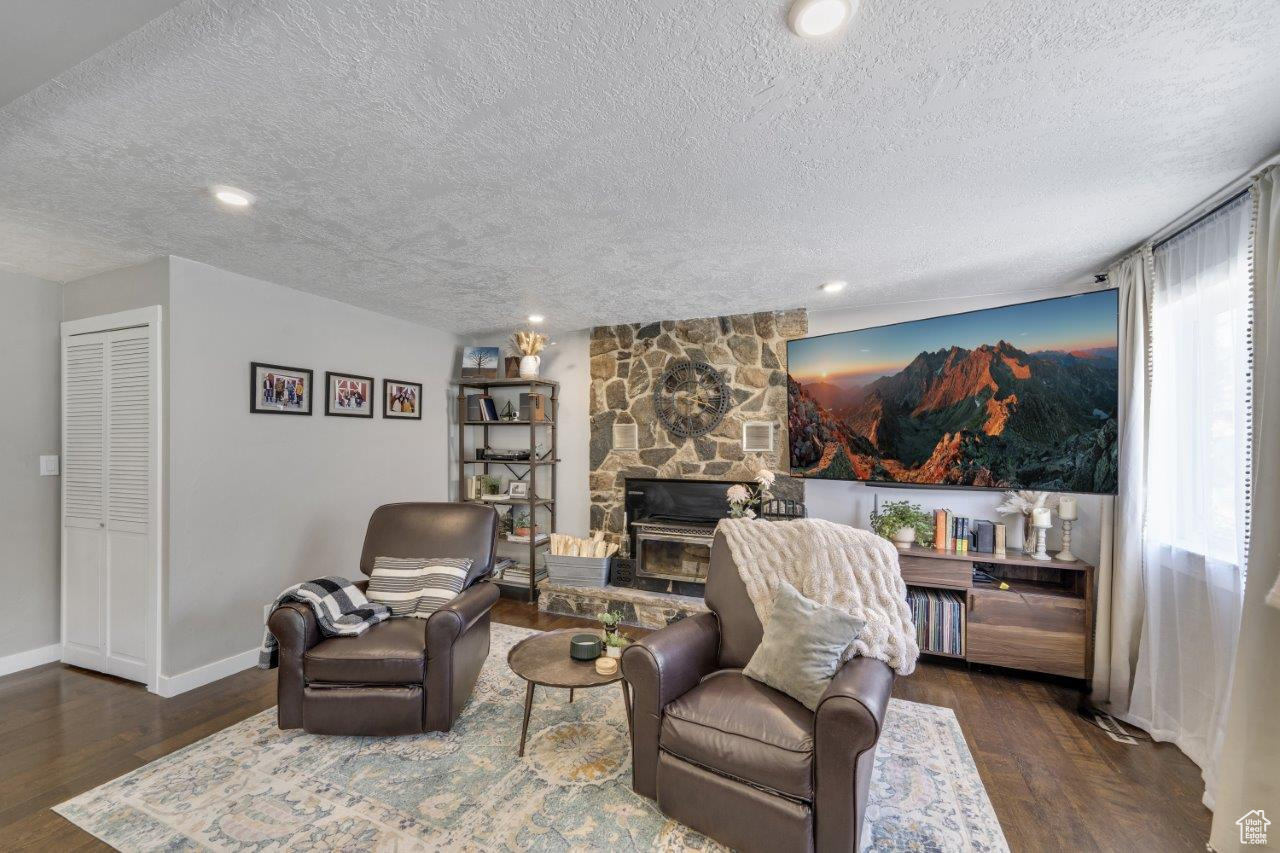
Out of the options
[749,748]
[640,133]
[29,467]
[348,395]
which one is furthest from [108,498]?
[749,748]

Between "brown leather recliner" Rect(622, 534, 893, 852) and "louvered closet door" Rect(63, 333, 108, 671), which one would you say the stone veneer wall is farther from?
"louvered closet door" Rect(63, 333, 108, 671)

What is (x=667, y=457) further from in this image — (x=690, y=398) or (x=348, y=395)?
(x=348, y=395)

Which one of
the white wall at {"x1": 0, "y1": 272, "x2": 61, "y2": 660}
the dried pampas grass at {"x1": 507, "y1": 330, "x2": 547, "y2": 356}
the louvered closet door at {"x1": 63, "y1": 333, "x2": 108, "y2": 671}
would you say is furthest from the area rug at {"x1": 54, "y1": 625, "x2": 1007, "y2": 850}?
the dried pampas grass at {"x1": 507, "y1": 330, "x2": 547, "y2": 356}

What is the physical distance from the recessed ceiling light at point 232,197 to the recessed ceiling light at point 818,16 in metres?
2.16

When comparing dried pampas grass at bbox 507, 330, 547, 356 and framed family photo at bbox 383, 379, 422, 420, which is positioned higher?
dried pampas grass at bbox 507, 330, 547, 356

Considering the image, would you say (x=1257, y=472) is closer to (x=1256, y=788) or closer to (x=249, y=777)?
(x=1256, y=788)

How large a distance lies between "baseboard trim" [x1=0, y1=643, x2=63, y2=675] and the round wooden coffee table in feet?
10.9

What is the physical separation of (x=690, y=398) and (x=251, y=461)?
3.11 m

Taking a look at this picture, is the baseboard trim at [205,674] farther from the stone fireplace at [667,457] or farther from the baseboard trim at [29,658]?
the stone fireplace at [667,457]

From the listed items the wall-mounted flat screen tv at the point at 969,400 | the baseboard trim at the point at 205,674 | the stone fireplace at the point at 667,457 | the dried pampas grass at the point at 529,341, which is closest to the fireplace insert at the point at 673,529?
the stone fireplace at the point at 667,457

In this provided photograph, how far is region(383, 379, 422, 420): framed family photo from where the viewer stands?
13.6ft

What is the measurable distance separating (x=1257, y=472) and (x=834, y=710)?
1631 millimetres

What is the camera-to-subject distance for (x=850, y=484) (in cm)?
384

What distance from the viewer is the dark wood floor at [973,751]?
1.85 meters
